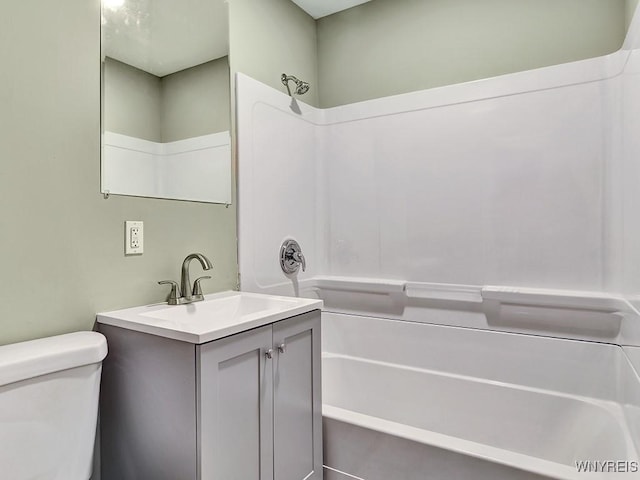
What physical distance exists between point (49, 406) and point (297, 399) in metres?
0.78

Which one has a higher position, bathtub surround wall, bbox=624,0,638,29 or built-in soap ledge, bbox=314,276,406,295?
bathtub surround wall, bbox=624,0,638,29

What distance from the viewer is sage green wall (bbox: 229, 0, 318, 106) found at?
6.44ft

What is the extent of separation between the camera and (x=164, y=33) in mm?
1608

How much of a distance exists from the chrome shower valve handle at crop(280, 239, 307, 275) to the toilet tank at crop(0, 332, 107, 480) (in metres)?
1.16

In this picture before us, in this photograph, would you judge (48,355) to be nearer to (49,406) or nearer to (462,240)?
(49,406)

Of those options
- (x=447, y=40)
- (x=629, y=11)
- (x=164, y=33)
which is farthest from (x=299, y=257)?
(x=629, y=11)

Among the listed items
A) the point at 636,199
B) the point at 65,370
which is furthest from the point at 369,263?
the point at 65,370

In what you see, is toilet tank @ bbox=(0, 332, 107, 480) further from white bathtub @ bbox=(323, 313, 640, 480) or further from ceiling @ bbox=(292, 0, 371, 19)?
ceiling @ bbox=(292, 0, 371, 19)

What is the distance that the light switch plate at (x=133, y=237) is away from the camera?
1407 millimetres

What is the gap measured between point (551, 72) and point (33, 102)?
2206mm

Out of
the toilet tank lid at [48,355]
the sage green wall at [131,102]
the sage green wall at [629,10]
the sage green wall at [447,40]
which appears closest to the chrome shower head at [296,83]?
the sage green wall at [447,40]

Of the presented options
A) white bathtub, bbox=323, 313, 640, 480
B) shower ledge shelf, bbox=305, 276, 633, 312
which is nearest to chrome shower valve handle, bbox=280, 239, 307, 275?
shower ledge shelf, bbox=305, 276, 633, 312

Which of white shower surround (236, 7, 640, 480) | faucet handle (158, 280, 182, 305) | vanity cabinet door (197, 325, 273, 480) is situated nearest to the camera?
vanity cabinet door (197, 325, 273, 480)

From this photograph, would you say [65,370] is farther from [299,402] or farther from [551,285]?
[551,285]
